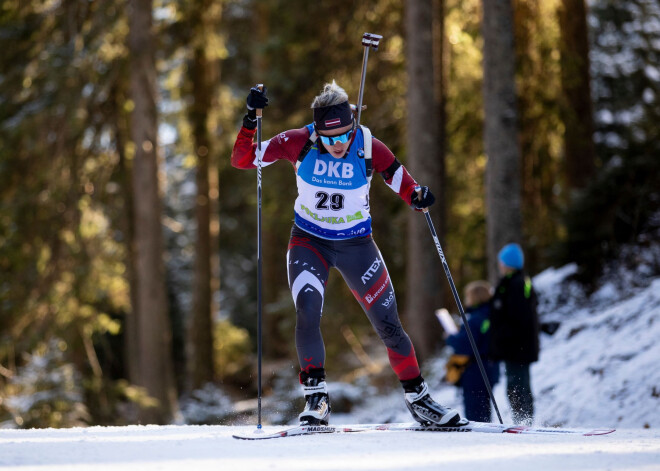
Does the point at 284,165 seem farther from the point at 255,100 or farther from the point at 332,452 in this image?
the point at 332,452

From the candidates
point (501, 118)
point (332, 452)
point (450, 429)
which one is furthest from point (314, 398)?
point (501, 118)

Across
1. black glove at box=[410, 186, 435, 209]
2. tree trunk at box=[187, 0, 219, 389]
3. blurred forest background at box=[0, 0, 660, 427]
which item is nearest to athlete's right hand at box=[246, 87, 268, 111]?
black glove at box=[410, 186, 435, 209]

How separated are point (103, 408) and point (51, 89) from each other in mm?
5435

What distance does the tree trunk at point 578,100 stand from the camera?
15.0 metres

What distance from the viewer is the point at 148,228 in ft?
46.9

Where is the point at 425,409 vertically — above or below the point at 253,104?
below

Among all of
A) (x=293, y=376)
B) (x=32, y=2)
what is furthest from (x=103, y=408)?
(x=32, y=2)

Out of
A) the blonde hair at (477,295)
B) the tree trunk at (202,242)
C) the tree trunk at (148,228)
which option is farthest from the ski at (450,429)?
the tree trunk at (202,242)

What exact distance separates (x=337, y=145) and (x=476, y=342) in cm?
285

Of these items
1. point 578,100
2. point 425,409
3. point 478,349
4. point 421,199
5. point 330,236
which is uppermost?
point 578,100

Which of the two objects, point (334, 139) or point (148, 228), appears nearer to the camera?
point (334, 139)

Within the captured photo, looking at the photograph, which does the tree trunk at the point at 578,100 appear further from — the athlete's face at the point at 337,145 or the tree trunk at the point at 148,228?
the athlete's face at the point at 337,145

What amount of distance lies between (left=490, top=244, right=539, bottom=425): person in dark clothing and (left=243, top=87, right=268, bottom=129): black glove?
8.75 feet

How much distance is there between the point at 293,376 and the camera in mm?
15109
